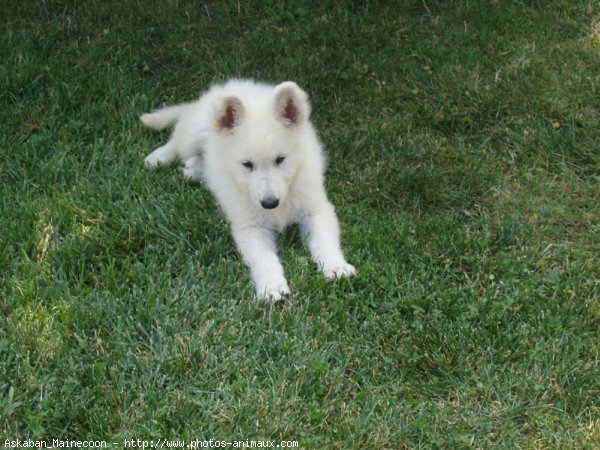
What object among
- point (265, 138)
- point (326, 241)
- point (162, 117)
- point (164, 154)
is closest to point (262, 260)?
point (326, 241)

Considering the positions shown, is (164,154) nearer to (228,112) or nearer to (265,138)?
(228,112)

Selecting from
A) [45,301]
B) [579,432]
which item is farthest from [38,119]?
[579,432]

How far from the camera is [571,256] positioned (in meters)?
4.04

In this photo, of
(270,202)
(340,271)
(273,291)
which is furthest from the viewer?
(270,202)

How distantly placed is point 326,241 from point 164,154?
1413mm

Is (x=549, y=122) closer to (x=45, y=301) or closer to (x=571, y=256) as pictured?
(x=571, y=256)

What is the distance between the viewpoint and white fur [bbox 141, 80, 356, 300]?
4.02 m

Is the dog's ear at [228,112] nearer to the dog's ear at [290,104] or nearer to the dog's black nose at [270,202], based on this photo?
the dog's ear at [290,104]

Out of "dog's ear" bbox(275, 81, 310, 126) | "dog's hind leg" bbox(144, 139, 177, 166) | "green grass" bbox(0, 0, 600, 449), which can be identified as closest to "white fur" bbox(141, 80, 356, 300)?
"dog's ear" bbox(275, 81, 310, 126)

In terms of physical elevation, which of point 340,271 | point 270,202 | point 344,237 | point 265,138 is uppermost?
point 265,138

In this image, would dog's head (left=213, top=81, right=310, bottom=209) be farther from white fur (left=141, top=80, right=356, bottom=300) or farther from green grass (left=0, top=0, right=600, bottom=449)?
green grass (left=0, top=0, right=600, bottom=449)

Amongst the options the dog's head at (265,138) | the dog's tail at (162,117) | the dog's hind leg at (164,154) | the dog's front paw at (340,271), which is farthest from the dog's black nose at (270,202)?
the dog's tail at (162,117)

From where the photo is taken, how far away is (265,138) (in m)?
4.11

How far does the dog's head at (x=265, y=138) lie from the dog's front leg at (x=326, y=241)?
0.83 ft
